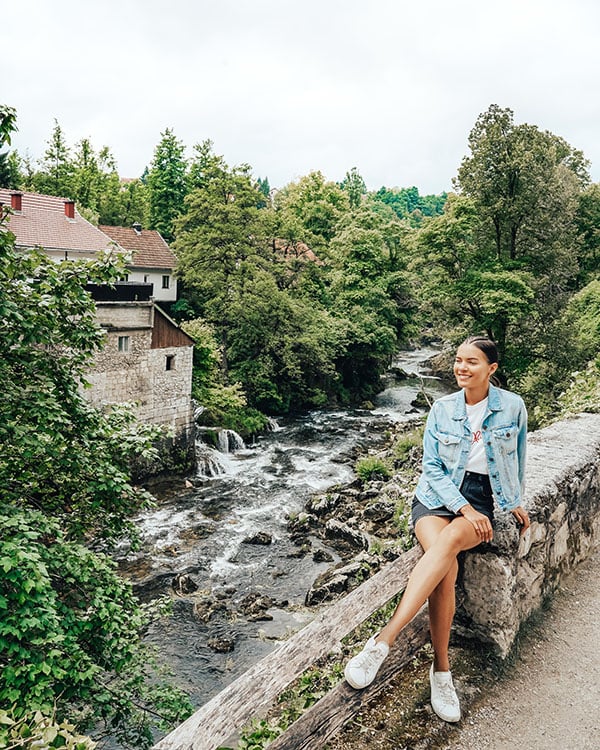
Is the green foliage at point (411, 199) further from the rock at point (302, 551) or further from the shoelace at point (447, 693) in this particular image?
the shoelace at point (447, 693)

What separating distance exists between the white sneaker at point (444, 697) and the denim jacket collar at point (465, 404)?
1402mm

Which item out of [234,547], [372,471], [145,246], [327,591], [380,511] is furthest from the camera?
[145,246]

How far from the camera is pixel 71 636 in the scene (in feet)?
14.8

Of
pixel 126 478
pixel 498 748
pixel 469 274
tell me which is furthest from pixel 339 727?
pixel 469 274

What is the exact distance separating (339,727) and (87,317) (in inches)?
168

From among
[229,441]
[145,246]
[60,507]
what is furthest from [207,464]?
[145,246]

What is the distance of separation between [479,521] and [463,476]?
0.29 meters

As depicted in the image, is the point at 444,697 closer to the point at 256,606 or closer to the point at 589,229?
the point at 256,606

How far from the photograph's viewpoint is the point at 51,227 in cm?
2798

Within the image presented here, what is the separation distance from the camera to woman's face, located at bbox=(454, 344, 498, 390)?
11.2 feet

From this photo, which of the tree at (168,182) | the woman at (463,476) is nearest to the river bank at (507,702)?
the woman at (463,476)

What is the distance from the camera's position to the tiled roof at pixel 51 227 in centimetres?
2668

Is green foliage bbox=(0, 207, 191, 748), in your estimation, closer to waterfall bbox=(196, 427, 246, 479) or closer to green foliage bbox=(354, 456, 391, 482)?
green foliage bbox=(354, 456, 391, 482)

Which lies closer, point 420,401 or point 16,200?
point 16,200
